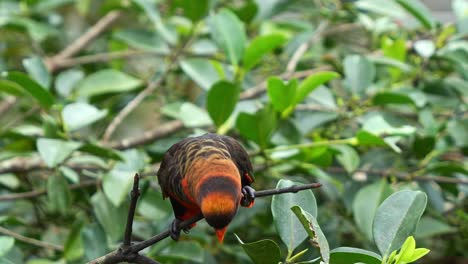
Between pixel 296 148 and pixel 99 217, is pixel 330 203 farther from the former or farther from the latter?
pixel 99 217

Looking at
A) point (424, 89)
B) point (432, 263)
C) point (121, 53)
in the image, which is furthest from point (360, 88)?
point (432, 263)

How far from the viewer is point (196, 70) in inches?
62.5

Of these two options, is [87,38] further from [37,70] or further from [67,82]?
[37,70]

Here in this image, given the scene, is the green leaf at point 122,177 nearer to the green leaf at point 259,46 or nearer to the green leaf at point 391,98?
the green leaf at point 259,46

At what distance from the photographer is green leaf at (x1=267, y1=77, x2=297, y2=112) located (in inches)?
49.1

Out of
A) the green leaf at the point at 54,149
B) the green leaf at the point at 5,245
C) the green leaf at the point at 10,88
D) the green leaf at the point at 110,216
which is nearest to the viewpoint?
the green leaf at the point at 5,245

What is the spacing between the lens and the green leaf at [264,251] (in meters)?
0.79

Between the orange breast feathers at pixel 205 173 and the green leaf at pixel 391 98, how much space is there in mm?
653

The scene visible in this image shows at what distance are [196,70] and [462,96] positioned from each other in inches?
23.3

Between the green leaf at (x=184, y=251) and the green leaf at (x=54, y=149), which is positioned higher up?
the green leaf at (x=54, y=149)

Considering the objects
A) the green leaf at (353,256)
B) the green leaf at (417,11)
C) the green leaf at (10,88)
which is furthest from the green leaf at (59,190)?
the green leaf at (417,11)

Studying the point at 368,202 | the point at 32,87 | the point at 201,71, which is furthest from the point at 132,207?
the point at 201,71

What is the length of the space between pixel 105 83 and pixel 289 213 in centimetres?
87

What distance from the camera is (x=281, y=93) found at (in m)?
1.26
